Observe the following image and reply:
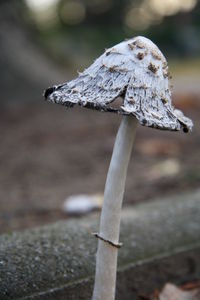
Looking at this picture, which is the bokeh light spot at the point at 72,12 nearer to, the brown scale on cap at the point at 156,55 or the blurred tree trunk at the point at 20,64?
the blurred tree trunk at the point at 20,64

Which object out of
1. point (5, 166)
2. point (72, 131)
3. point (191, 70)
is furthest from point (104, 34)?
point (5, 166)

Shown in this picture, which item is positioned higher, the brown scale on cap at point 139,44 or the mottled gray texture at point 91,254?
the brown scale on cap at point 139,44

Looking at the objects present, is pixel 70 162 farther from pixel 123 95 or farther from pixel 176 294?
pixel 123 95

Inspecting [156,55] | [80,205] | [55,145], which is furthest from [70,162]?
[156,55]

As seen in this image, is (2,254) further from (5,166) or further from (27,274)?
(5,166)

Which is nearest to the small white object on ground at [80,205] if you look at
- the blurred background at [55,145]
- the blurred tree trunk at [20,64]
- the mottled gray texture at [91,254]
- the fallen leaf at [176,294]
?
the blurred background at [55,145]
